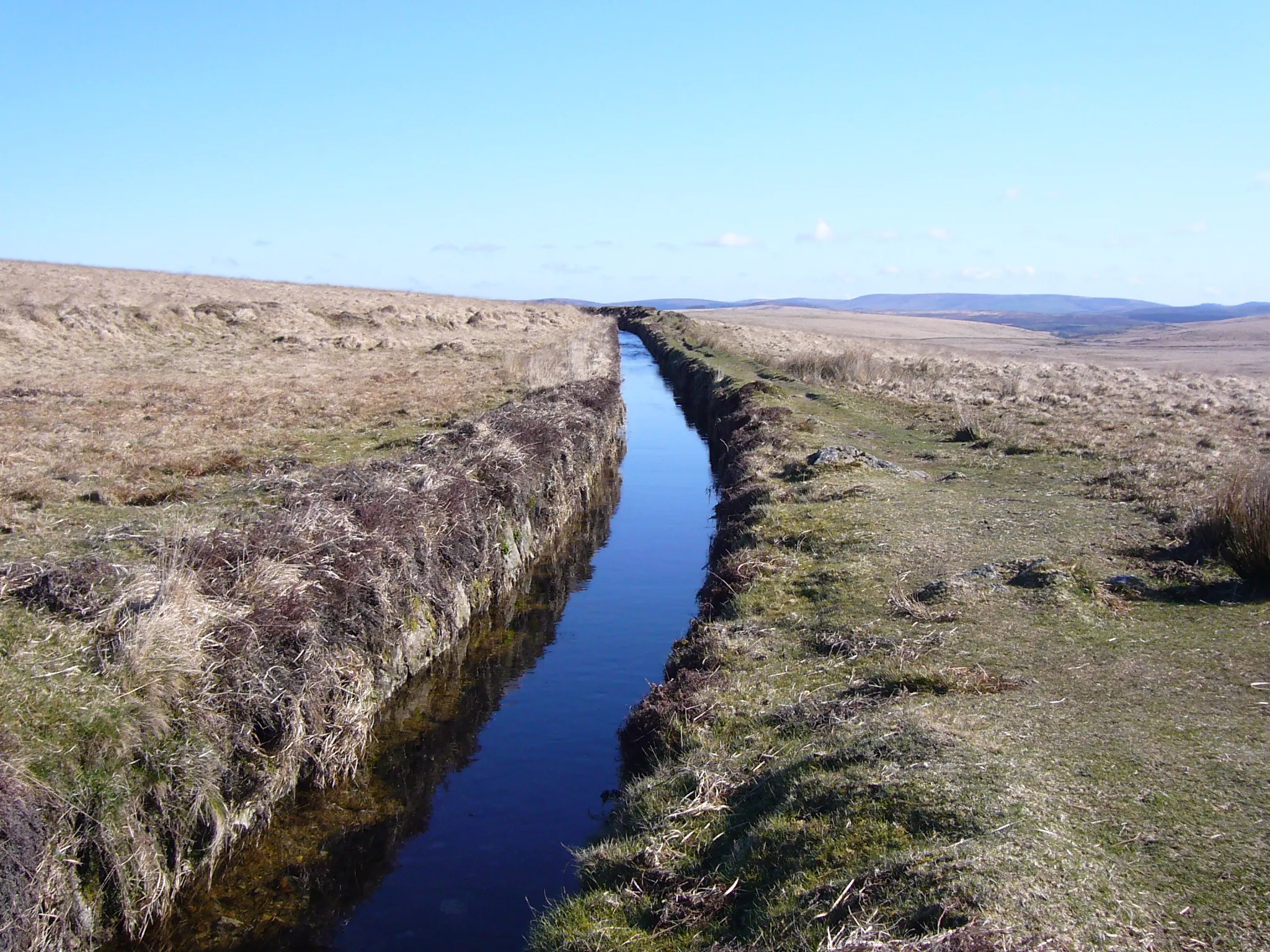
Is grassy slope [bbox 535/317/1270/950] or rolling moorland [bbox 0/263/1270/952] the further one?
rolling moorland [bbox 0/263/1270/952]

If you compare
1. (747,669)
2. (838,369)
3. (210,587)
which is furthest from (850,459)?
(838,369)

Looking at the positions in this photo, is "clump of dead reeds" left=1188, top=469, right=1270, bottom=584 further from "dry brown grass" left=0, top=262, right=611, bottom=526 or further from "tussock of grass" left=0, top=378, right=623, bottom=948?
"dry brown grass" left=0, top=262, right=611, bottom=526

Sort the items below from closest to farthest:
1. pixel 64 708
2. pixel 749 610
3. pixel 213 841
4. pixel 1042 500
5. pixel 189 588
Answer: pixel 64 708 < pixel 213 841 < pixel 189 588 < pixel 749 610 < pixel 1042 500

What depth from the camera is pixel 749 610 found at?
32.2 feet

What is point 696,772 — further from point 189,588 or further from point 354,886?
point 189,588

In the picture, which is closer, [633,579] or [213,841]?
[213,841]

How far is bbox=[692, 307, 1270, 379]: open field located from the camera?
58.0 metres

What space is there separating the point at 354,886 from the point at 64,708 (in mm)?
2538

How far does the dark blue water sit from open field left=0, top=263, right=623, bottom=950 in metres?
1.18

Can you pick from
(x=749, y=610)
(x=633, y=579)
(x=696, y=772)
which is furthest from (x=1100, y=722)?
(x=633, y=579)

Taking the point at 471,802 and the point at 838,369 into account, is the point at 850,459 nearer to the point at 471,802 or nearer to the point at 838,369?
the point at 471,802

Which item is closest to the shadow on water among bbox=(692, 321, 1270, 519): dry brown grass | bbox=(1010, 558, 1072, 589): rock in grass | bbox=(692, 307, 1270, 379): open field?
bbox=(1010, 558, 1072, 589): rock in grass

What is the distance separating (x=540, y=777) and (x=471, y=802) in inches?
28.5

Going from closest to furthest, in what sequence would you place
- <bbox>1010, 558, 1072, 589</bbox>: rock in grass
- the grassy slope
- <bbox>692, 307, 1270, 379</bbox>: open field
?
the grassy slope, <bbox>1010, 558, 1072, 589</bbox>: rock in grass, <bbox>692, 307, 1270, 379</bbox>: open field
